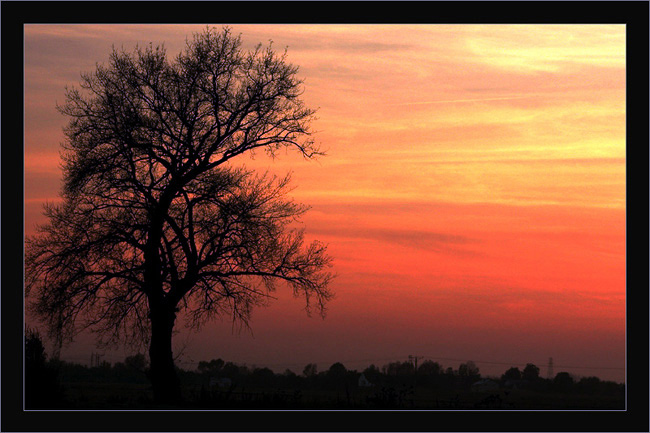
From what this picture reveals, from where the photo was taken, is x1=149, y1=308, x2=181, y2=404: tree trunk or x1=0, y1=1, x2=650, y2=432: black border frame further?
x1=149, y1=308, x2=181, y2=404: tree trunk

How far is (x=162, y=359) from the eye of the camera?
24.6m

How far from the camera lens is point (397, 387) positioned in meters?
22.9

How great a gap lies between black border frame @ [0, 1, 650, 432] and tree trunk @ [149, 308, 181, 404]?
7504mm

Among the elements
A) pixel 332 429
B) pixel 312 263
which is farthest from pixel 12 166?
pixel 312 263

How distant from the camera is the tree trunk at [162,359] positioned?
2450 cm

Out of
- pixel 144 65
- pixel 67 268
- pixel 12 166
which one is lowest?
pixel 67 268

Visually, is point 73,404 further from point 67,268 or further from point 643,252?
point 643,252

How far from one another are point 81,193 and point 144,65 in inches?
169

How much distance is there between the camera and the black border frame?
16.3 metres
